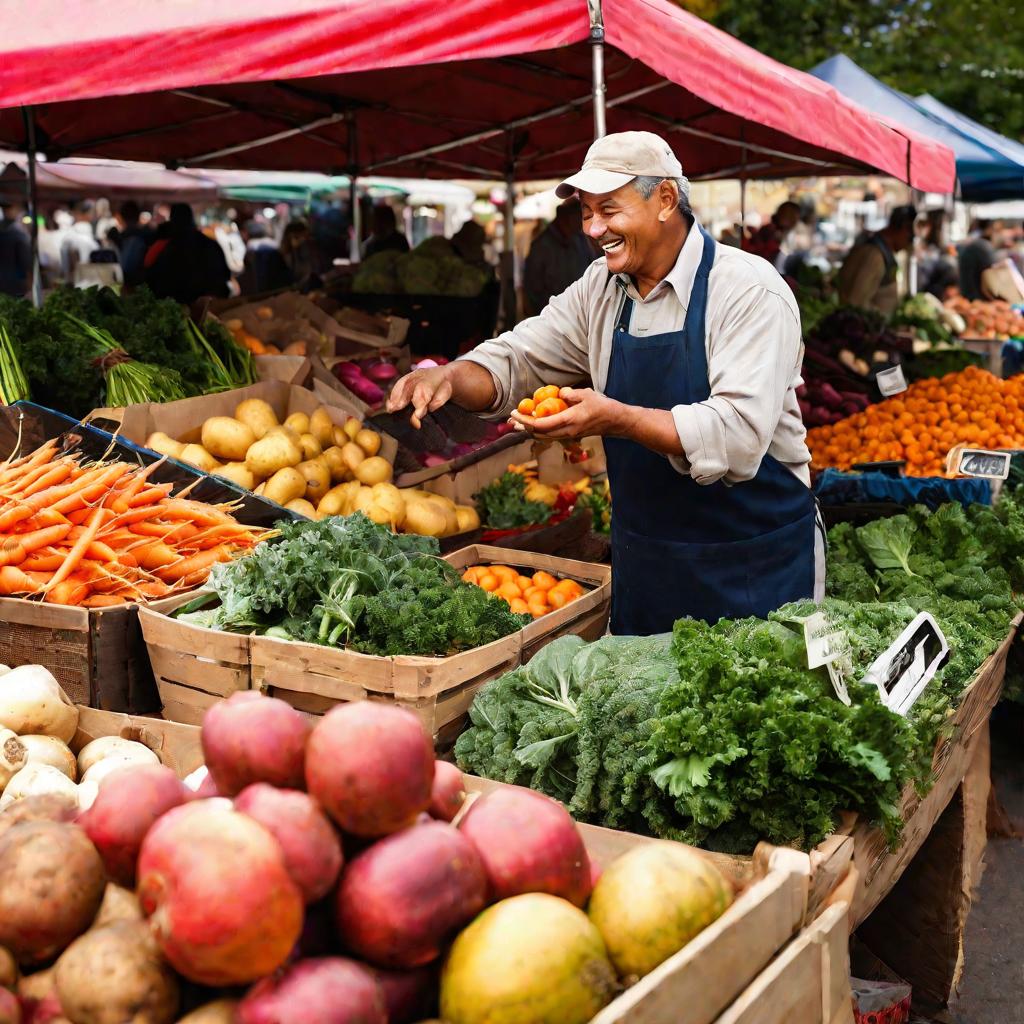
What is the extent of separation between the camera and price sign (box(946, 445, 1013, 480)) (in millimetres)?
5090

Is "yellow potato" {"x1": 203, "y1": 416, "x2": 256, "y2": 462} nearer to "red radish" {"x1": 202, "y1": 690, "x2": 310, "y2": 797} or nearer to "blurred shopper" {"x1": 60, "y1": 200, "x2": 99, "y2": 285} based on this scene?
"red radish" {"x1": 202, "y1": 690, "x2": 310, "y2": 797}

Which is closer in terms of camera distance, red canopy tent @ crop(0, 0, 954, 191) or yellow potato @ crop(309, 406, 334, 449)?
red canopy tent @ crop(0, 0, 954, 191)

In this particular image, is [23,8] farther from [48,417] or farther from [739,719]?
[739,719]

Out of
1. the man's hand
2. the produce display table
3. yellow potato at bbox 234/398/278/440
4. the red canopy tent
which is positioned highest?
the red canopy tent

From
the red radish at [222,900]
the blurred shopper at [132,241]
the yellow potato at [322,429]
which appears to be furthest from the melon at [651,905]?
the blurred shopper at [132,241]

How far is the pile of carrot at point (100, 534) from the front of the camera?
3578 mm

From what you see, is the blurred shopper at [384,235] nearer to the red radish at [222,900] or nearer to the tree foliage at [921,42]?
the tree foliage at [921,42]

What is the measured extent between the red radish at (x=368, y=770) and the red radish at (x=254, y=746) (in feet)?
0.14

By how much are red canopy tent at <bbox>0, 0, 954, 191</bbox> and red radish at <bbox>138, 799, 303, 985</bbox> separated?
10.2 feet

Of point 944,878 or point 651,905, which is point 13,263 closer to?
point 944,878

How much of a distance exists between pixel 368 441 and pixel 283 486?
0.72 metres

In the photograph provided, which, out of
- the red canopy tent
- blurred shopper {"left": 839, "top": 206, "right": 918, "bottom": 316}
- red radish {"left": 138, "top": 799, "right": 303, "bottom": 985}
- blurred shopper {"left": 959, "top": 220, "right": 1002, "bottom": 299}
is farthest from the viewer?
blurred shopper {"left": 959, "top": 220, "right": 1002, "bottom": 299}

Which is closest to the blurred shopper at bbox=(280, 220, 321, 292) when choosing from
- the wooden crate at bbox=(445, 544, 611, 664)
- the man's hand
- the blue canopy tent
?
the blue canopy tent

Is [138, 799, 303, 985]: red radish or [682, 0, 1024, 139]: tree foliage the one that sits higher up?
[682, 0, 1024, 139]: tree foliage
